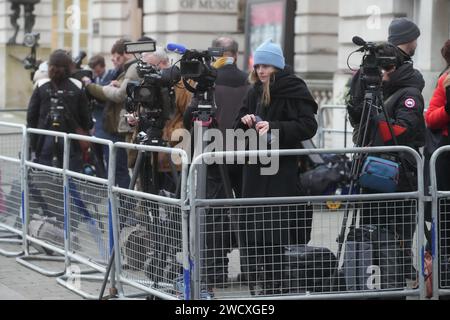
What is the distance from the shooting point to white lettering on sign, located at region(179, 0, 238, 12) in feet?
86.5

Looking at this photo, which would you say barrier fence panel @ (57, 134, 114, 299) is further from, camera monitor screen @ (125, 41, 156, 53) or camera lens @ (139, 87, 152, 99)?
camera monitor screen @ (125, 41, 156, 53)

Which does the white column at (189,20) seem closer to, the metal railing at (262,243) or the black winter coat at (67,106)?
the black winter coat at (67,106)

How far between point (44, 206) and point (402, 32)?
3.73 metres

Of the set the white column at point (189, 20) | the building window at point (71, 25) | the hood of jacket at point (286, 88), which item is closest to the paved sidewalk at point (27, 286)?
the hood of jacket at point (286, 88)

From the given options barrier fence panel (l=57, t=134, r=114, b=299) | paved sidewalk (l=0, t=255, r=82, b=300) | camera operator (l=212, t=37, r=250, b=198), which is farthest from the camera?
camera operator (l=212, t=37, r=250, b=198)

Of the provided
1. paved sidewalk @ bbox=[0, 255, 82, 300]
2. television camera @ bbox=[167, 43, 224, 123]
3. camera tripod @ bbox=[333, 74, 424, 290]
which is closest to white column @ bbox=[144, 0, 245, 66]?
paved sidewalk @ bbox=[0, 255, 82, 300]

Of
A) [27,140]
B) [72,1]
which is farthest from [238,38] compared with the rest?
[27,140]

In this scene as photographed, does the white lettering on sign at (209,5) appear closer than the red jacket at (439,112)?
No

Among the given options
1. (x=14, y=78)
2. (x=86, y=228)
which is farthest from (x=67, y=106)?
(x=14, y=78)

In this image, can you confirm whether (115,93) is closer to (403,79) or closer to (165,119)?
(165,119)

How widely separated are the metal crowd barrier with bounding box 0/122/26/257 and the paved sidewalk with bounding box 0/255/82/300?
0.72m

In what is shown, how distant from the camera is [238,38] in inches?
1094

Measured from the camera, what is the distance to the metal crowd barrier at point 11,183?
10.9 m

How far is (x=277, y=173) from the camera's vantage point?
802 centimetres
